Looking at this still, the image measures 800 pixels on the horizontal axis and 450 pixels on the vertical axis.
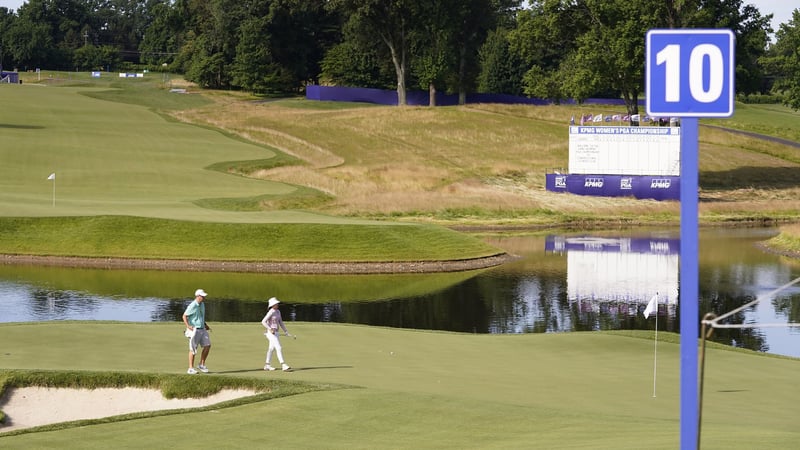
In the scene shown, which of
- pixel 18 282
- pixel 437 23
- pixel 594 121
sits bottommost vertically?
pixel 18 282

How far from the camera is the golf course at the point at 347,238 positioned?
1944 centimetres

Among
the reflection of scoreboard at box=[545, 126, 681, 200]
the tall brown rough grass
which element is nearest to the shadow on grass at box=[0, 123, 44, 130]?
the tall brown rough grass

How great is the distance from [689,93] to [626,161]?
262ft

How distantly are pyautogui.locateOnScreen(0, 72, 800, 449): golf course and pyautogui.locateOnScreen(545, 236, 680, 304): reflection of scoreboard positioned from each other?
6170mm

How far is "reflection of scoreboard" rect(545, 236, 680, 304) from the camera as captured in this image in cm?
5031

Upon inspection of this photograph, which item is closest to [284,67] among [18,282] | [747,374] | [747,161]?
[747,161]

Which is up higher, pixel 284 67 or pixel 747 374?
pixel 284 67

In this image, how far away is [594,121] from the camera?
9512 centimetres

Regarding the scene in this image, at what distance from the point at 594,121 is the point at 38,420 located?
78.3 meters

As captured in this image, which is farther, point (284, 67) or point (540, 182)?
point (284, 67)

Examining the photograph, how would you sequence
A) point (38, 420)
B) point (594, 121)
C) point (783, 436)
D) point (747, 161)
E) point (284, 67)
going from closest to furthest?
point (783, 436)
point (38, 420)
point (594, 121)
point (747, 161)
point (284, 67)

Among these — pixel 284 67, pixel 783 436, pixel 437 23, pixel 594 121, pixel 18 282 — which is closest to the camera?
pixel 783 436

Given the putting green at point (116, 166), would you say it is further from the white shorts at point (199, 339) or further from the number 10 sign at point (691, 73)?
the number 10 sign at point (691, 73)

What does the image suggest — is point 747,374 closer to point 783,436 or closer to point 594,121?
point 783,436
